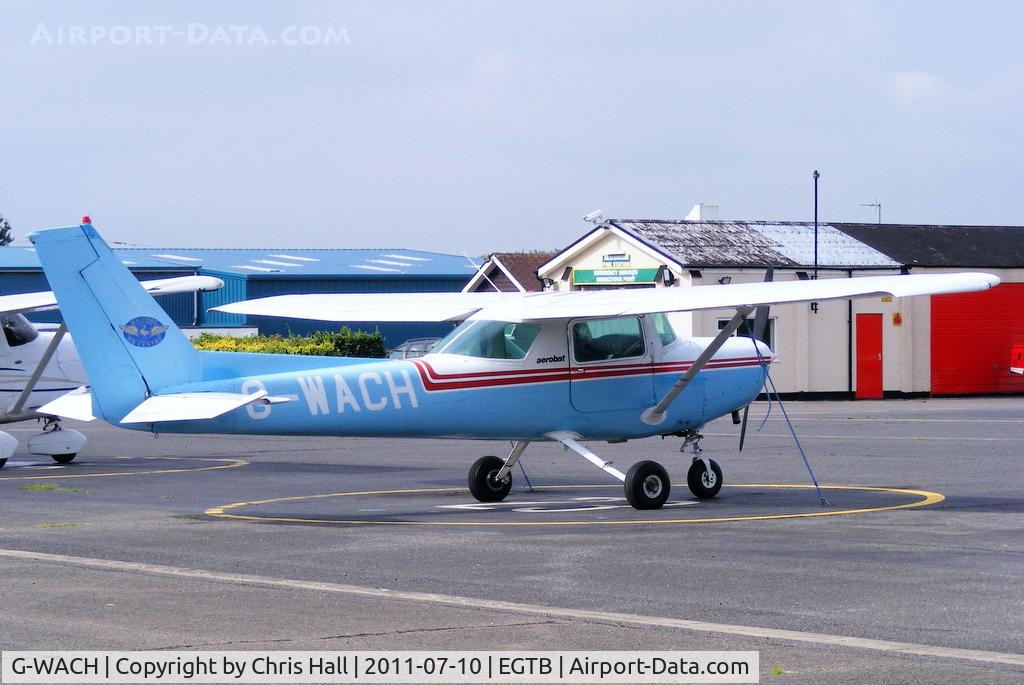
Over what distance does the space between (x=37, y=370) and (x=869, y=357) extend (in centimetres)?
2816

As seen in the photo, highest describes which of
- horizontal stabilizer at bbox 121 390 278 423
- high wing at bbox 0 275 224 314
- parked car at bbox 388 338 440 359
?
high wing at bbox 0 275 224 314

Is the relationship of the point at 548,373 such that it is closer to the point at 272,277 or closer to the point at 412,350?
the point at 412,350

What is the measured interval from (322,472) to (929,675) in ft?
48.0

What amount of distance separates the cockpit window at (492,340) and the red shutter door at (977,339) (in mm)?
31032

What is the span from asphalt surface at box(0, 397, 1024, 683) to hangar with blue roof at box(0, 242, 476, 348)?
3891cm

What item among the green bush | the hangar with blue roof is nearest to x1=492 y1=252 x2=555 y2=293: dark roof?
the hangar with blue roof

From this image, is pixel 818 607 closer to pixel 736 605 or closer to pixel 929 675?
pixel 736 605

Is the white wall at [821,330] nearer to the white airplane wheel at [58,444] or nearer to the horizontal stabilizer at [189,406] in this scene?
the white airplane wheel at [58,444]

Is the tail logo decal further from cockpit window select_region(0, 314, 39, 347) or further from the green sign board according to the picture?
the green sign board

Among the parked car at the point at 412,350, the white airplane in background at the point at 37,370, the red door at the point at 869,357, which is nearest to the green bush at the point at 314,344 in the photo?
the parked car at the point at 412,350

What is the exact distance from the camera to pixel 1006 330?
148ft

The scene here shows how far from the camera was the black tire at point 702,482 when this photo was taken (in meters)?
16.3

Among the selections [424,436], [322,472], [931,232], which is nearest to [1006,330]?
[931,232]

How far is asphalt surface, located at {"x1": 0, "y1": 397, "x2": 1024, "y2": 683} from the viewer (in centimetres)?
822
